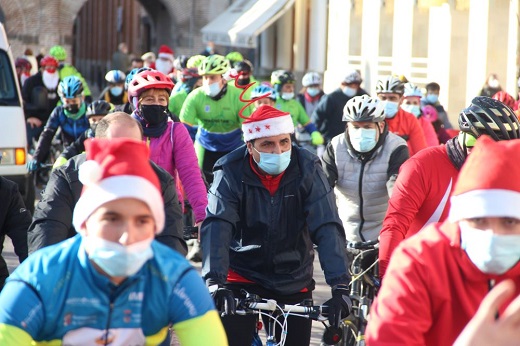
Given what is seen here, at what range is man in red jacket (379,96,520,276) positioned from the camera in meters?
6.05

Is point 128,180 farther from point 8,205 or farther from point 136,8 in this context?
point 136,8

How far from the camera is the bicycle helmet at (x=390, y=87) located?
38.7 feet

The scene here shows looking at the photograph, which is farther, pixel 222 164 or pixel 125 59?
pixel 125 59

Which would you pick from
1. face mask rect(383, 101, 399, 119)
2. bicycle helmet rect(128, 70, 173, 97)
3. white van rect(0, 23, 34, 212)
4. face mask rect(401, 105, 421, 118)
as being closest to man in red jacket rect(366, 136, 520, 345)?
bicycle helmet rect(128, 70, 173, 97)

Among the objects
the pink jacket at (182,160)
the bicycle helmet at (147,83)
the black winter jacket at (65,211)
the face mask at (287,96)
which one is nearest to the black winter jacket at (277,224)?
the black winter jacket at (65,211)

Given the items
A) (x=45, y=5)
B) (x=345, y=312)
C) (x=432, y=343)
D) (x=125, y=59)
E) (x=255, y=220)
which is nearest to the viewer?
(x=432, y=343)

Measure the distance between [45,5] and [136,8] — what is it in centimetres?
1479

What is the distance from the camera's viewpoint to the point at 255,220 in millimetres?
5969

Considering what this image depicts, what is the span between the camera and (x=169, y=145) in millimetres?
7555

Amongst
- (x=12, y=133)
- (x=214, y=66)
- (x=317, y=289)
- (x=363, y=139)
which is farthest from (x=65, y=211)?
(x=214, y=66)

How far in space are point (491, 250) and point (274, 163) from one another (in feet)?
8.31

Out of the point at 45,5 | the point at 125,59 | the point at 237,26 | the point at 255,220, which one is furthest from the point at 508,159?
the point at 45,5

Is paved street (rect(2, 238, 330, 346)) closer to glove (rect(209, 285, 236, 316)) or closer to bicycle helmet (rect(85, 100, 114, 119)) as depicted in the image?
bicycle helmet (rect(85, 100, 114, 119))

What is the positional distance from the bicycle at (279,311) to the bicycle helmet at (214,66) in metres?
7.69
